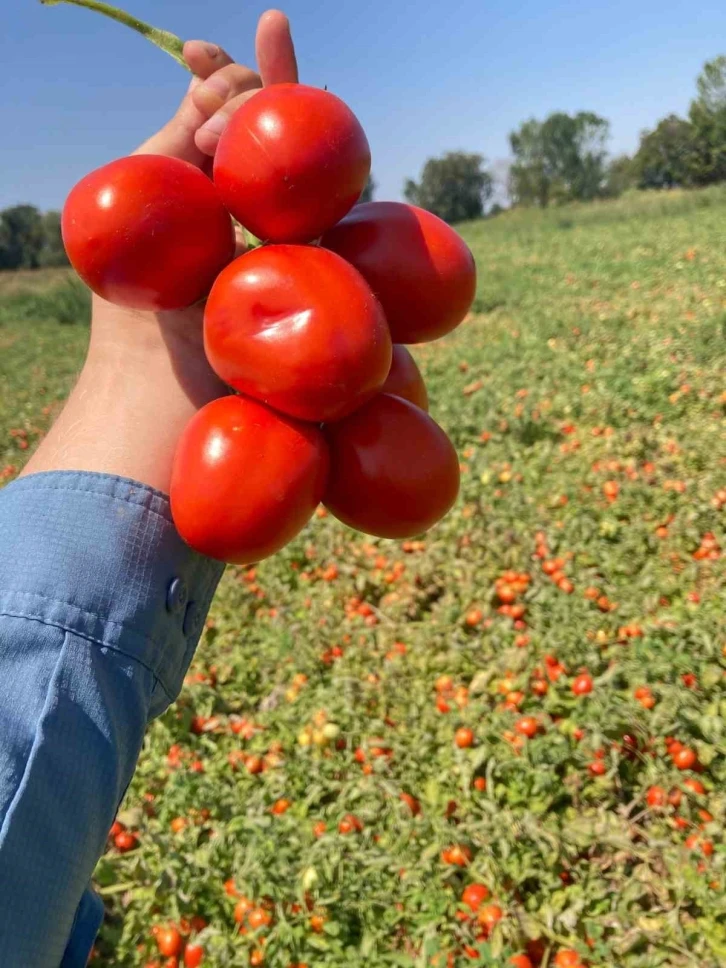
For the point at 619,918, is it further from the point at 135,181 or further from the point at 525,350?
the point at 525,350

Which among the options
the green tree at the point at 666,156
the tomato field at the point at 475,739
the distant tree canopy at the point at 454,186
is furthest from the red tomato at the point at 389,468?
the distant tree canopy at the point at 454,186

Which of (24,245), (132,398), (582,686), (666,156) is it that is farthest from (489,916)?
(666,156)

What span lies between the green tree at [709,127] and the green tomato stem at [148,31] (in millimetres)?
46471

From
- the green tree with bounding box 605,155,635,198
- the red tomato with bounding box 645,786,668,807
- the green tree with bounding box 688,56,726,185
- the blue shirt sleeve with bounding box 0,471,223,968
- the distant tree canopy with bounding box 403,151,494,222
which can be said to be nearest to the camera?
the blue shirt sleeve with bounding box 0,471,223,968

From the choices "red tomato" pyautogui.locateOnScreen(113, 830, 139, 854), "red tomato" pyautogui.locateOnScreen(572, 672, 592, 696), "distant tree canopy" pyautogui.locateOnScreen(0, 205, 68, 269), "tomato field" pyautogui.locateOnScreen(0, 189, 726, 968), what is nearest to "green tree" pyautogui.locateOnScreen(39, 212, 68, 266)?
"distant tree canopy" pyautogui.locateOnScreen(0, 205, 68, 269)

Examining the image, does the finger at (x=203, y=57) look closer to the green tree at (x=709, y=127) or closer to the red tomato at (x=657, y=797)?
the red tomato at (x=657, y=797)

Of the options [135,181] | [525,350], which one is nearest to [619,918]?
[135,181]

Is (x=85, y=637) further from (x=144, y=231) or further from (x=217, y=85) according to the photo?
(x=217, y=85)

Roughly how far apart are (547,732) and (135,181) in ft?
7.75

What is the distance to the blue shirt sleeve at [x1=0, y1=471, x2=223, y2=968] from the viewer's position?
916 mm

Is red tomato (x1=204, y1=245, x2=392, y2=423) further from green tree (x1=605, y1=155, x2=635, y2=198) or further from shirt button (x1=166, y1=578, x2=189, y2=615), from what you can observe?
green tree (x1=605, y1=155, x2=635, y2=198)

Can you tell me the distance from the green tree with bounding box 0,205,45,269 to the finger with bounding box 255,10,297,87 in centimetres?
4544

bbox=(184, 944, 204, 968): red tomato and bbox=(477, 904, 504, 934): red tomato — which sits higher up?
bbox=(477, 904, 504, 934): red tomato

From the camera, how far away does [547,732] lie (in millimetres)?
2713
